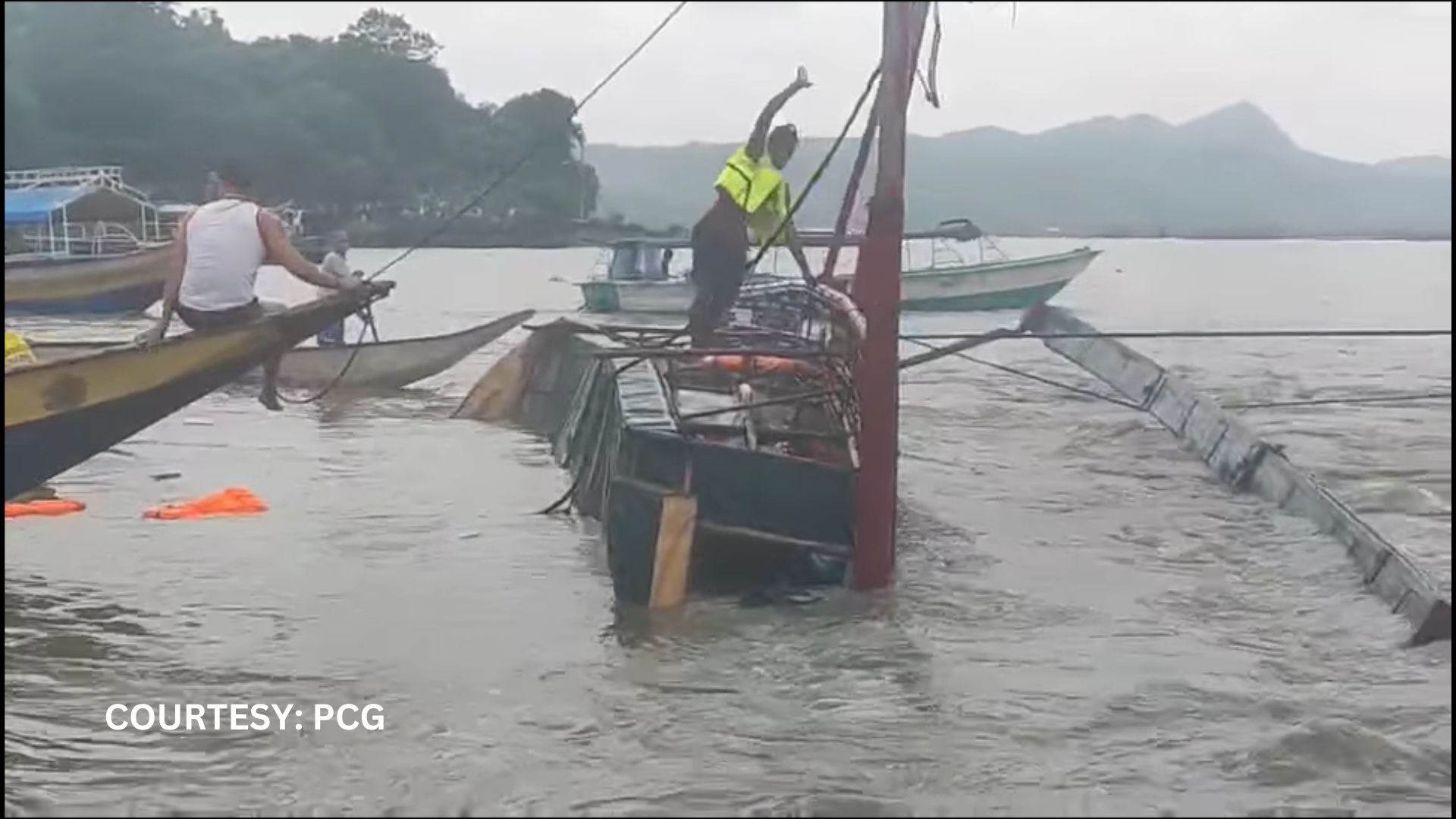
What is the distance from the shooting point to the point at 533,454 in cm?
1456

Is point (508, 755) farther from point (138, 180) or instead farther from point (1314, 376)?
point (138, 180)

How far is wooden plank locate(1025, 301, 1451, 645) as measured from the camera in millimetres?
8500

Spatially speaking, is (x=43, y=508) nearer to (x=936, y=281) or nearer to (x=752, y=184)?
(x=752, y=184)

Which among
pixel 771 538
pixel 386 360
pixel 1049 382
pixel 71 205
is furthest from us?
pixel 71 205

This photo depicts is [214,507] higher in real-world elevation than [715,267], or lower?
lower

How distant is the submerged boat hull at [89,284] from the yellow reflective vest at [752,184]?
1813 cm

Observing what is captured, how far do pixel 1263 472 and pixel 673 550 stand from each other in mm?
6474

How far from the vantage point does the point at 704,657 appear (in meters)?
7.57

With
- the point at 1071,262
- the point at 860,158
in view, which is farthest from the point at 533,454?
the point at 1071,262

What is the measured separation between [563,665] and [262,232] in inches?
102

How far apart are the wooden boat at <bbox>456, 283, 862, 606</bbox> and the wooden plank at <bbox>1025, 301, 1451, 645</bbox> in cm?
153

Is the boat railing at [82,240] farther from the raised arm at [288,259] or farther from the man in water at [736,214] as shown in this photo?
the raised arm at [288,259]

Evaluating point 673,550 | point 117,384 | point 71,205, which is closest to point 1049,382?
point 673,550

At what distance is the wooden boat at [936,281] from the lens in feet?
101
